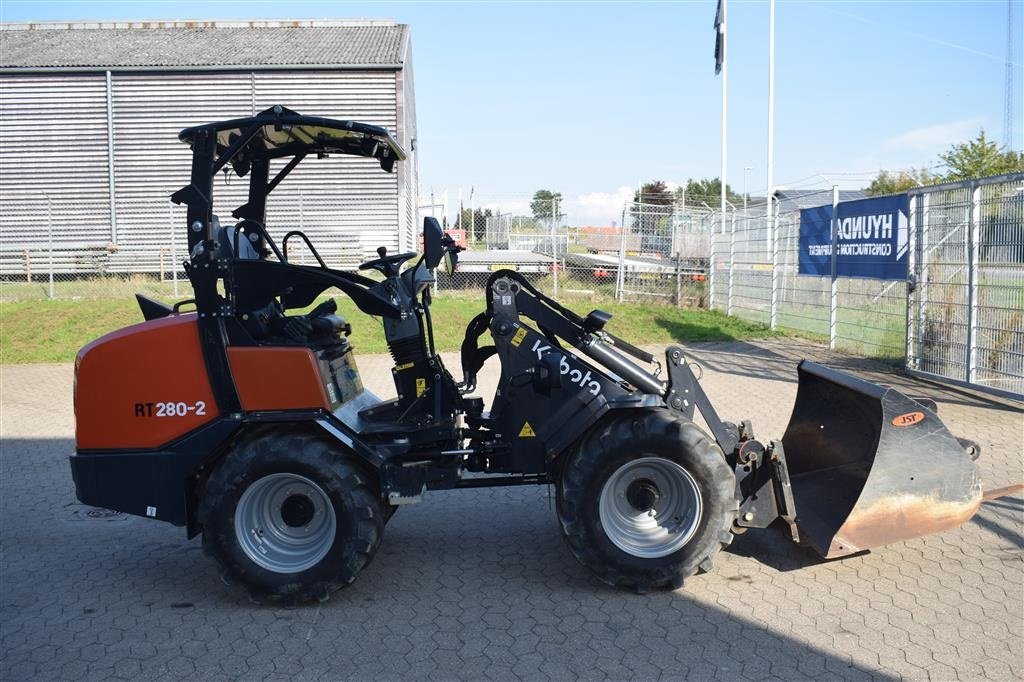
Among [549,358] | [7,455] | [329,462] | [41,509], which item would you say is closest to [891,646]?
[549,358]

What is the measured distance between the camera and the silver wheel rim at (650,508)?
16.9 ft

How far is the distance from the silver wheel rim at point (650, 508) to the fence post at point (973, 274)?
689 centimetres

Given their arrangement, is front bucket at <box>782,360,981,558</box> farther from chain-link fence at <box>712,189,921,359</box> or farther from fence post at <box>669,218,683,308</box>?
fence post at <box>669,218,683,308</box>

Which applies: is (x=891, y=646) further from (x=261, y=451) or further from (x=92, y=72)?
(x=92, y=72)

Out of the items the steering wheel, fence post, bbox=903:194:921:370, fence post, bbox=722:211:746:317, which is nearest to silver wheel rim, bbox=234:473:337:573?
the steering wheel

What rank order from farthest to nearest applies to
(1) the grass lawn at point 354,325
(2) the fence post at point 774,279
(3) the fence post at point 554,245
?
1. (3) the fence post at point 554,245
2. (2) the fence post at point 774,279
3. (1) the grass lawn at point 354,325

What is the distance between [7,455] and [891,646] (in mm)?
8512

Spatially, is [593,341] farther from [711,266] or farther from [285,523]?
[711,266]

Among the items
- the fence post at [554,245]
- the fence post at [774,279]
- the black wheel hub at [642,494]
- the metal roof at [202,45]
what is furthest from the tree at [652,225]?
the black wheel hub at [642,494]

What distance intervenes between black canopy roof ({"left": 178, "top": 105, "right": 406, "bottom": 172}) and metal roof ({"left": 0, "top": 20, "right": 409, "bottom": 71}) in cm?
2045

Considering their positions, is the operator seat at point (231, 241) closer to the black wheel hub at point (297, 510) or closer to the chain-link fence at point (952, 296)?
the black wheel hub at point (297, 510)

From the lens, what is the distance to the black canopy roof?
17.1 feet

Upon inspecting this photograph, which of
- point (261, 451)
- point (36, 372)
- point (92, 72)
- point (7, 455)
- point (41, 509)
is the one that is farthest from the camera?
point (92, 72)

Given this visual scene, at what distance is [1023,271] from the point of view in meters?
9.66
